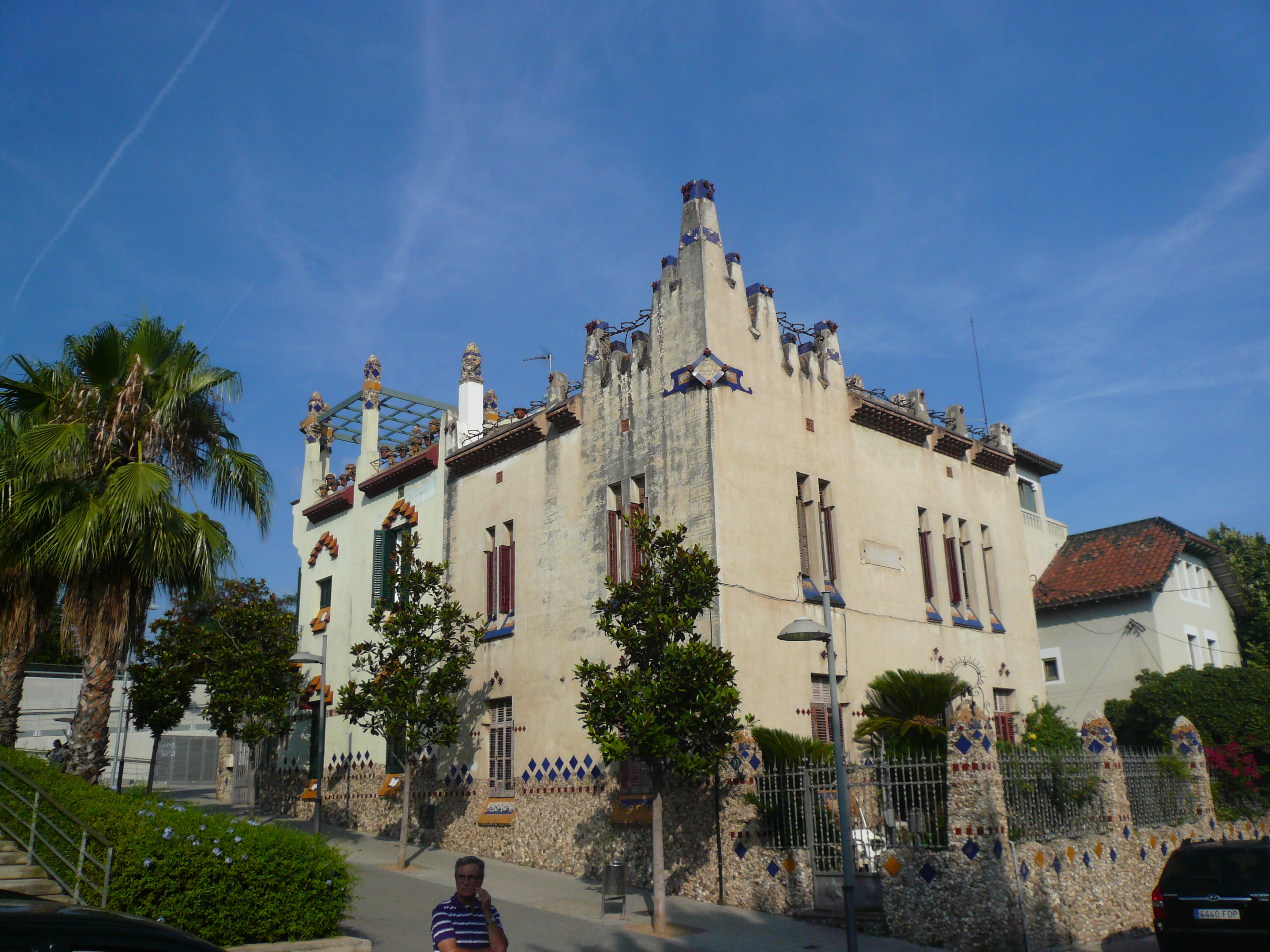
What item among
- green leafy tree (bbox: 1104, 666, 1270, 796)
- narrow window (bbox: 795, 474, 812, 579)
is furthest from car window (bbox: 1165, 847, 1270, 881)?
green leafy tree (bbox: 1104, 666, 1270, 796)

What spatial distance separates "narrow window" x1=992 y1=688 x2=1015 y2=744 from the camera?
23781mm

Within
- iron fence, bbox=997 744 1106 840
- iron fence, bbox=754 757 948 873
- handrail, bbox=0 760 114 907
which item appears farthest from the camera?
iron fence, bbox=754 757 948 873

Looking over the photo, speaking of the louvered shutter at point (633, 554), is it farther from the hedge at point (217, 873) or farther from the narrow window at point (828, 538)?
the hedge at point (217, 873)

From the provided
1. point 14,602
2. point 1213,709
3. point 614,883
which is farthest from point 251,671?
point 1213,709

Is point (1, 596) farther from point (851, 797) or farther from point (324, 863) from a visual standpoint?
point (851, 797)

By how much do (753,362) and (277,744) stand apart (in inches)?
763

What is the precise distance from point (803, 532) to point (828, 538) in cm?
78

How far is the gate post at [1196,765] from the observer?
19766 mm

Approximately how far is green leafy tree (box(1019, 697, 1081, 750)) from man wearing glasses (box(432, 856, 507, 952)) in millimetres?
13222

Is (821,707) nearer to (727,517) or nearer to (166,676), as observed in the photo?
(727,517)

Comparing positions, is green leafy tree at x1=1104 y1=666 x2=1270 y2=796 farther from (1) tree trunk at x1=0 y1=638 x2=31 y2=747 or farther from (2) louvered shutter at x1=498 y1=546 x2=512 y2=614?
(1) tree trunk at x1=0 y1=638 x2=31 y2=747

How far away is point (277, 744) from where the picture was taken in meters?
30.5

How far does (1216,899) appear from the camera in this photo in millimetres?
12656

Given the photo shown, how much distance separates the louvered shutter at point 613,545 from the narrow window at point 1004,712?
1013 cm
